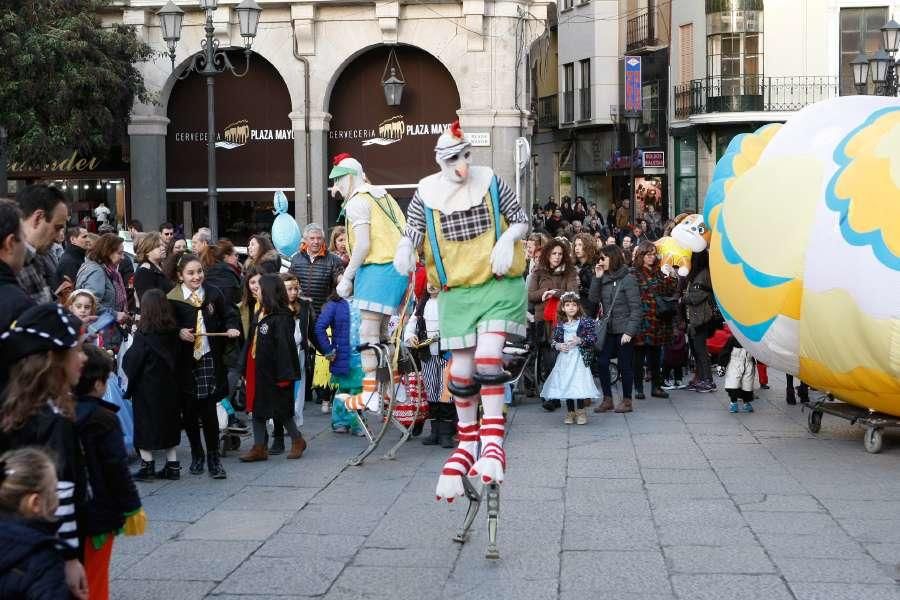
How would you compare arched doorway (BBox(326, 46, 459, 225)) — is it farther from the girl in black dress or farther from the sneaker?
the girl in black dress

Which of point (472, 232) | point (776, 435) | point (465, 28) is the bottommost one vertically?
point (776, 435)

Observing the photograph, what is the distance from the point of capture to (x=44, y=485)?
4508 mm

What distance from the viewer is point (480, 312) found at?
26.8 feet

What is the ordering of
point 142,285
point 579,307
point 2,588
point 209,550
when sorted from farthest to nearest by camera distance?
point 579,307
point 142,285
point 209,550
point 2,588

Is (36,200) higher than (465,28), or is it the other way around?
(465,28)

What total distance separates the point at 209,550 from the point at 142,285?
186 inches

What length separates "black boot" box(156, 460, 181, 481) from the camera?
10.3m

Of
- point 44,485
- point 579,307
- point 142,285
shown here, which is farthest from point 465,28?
point 44,485

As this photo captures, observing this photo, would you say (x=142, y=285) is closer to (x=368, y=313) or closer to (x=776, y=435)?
(x=368, y=313)

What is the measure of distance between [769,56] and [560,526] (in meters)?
34.6

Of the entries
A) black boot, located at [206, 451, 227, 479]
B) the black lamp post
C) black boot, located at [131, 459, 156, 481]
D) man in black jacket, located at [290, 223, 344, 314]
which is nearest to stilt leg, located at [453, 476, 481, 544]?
black boot, located at [206, 451, 227, 479]

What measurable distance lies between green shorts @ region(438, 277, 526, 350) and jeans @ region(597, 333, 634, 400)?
621 centimetres

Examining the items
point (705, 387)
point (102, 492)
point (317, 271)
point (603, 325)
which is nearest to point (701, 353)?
point (705, 387)

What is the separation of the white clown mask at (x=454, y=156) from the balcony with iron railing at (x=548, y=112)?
43262 mm
